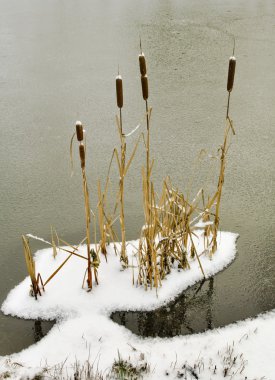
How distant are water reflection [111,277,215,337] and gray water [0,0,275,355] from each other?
0.14 ft

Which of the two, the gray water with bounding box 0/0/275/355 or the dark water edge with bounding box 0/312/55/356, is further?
the gray water with bounding box 0/0/275/355

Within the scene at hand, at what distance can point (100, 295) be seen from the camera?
1823 mm

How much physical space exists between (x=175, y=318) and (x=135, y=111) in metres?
1.82

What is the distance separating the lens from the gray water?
6.84 feet

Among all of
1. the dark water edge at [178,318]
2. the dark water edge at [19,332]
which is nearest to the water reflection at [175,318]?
the dark water edge at [178,318]

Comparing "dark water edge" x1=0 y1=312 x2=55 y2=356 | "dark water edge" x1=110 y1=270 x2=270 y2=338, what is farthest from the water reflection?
"dark water edge" x1=0 y1=312 x2=55 y2=356

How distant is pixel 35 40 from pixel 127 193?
2.68 meters

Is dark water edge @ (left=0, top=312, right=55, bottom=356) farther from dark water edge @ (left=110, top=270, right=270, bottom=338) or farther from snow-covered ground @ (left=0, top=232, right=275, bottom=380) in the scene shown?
dark water edge @ (left=110, top=270, right=270, bottom=338)

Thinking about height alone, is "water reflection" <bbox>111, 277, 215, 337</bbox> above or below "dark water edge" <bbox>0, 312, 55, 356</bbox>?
above

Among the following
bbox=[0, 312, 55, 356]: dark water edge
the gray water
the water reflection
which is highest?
the gray water

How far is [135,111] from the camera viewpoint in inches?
129

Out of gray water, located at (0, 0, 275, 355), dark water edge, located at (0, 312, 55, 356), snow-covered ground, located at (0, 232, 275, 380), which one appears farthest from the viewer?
gray water, located at (0, 0, 275, 355)

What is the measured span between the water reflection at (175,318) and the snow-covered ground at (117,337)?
0.03 meters

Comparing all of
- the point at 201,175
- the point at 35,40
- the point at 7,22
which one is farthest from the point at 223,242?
the point at 7,22
